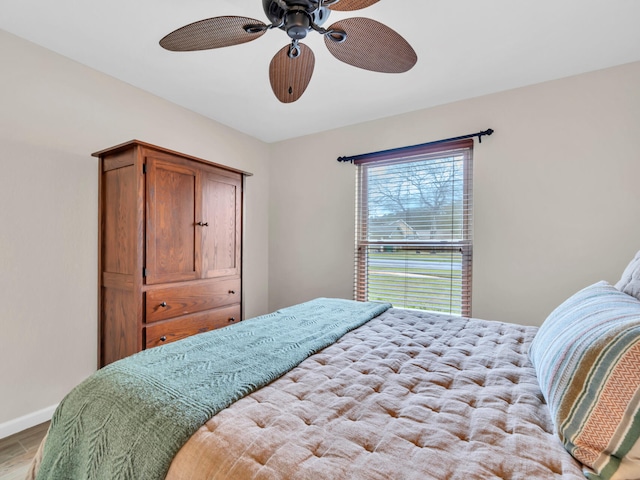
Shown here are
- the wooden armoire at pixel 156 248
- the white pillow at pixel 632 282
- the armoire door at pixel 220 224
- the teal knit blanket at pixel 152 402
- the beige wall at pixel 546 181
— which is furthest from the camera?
the armoire door at pixel 220 224

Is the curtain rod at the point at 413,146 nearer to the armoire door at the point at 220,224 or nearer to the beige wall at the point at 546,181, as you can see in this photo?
the beige wall at the point at 546,181

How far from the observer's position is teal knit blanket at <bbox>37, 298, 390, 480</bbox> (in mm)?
792

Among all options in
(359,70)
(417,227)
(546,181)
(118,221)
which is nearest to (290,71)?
(359,70)

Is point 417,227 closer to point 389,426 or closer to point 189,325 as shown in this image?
point 189,325

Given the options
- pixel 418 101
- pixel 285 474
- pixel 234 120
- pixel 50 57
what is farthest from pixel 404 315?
pixel 50 57

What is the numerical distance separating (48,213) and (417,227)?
282 cm

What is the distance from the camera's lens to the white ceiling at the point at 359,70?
1634mm

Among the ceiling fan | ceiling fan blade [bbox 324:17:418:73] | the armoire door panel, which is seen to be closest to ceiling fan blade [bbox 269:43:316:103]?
the ceiling fan

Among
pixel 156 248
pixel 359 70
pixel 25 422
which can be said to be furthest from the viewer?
pixel 359 70

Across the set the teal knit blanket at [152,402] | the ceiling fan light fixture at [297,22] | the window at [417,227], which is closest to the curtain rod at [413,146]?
the window at [417,227]

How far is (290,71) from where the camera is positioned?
1691mm

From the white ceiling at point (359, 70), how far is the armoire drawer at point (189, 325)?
1.80 metres

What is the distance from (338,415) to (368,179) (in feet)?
8.47

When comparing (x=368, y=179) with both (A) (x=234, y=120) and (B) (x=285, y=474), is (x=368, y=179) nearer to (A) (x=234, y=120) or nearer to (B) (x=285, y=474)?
(A) (x=234, y=120)
